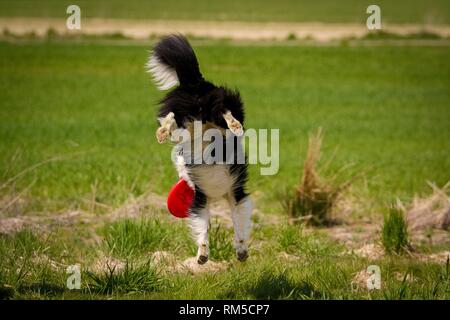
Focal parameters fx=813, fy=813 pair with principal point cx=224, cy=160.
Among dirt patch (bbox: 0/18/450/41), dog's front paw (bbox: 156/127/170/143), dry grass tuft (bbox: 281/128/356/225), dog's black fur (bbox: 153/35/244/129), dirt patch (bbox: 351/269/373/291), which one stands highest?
dirt patch (bbox: 0/18/450/41)

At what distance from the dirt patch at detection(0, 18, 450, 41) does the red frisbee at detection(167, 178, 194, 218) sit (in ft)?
101

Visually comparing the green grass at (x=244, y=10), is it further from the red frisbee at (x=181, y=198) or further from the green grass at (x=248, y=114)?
the red frisbee at (x=181, y=198)

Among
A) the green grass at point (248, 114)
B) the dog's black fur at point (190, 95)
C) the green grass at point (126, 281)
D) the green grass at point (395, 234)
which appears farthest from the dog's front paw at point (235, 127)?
the green grass at point (248, 114)

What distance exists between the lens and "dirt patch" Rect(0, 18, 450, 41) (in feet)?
126

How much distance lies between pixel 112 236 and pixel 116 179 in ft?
12.0

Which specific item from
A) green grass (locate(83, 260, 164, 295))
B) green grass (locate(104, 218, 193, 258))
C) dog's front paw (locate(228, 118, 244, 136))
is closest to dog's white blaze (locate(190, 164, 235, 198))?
dog's front paw (locate(228, 118, 244, 136))

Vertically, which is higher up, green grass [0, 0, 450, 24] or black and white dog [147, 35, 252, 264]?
green grass [0, 0, 450, 24]

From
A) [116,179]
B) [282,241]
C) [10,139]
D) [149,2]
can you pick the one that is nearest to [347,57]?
[10,139]

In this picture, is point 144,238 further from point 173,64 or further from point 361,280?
point 173,64

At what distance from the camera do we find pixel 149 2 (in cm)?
6175

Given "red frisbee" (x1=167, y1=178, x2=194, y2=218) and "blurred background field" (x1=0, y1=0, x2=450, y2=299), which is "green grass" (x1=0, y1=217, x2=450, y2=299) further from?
"red frisbee" (x1=167, y1=178, x2=194, y2=218)

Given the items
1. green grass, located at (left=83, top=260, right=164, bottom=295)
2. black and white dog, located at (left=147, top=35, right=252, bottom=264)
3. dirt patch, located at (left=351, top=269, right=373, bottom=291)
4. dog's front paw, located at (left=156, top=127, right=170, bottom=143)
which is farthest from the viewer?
dirt patch, located at (left=351, top=269, right=373, bottom=291)

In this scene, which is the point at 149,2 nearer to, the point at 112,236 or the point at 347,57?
the point at 347,57

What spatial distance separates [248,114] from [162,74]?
46.7 feet
